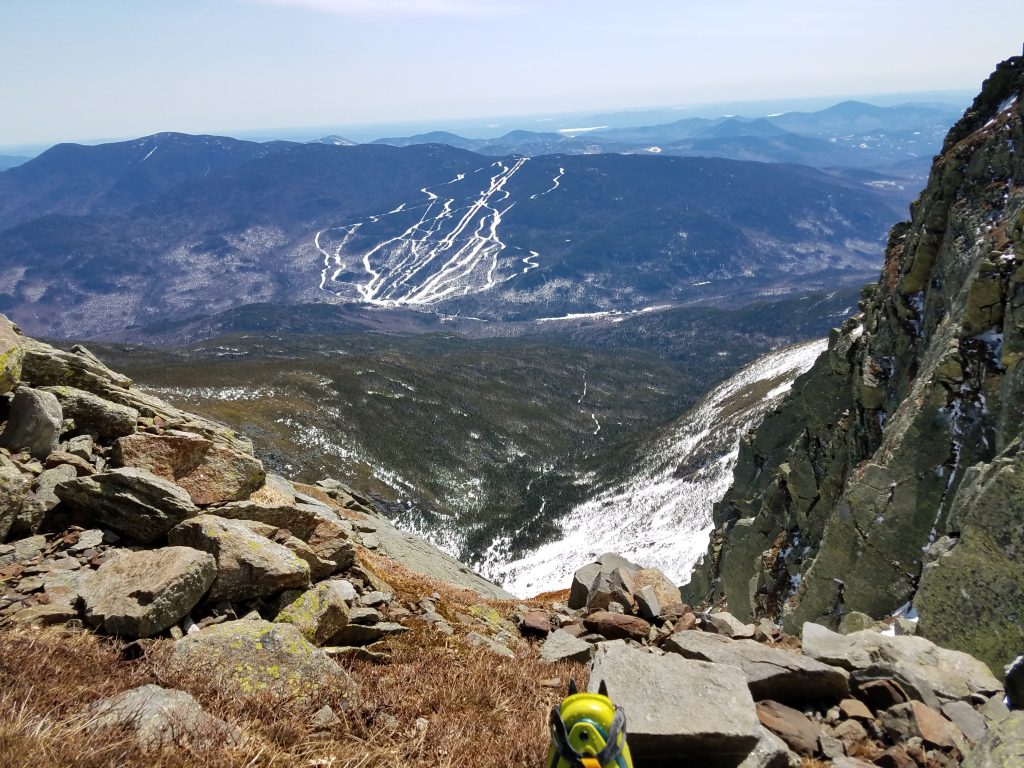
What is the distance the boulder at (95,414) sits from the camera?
44.2ft

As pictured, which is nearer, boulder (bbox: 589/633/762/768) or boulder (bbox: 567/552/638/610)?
boulder (bbox: 589/633/762/768)

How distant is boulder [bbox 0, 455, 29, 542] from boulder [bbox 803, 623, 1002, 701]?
12724 millimetres

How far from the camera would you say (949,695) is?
8250 mm

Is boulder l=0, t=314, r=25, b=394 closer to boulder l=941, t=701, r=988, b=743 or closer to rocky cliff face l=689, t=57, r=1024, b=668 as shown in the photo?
boulder l=941, t=701, r=988, b=743

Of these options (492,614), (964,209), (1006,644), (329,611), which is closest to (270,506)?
(329,611)

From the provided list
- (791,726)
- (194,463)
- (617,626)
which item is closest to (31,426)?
(194,463)

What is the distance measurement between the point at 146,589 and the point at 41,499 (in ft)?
12.7

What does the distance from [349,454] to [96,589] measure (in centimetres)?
15494

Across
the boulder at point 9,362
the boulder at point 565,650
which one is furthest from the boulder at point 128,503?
the boulder at point 565,650

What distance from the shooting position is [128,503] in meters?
10.1

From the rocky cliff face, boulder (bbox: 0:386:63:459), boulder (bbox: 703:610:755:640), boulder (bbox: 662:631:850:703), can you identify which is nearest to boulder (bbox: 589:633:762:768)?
boulder (bbox: 662:631:850:703)

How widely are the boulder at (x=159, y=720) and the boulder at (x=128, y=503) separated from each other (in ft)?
15.1

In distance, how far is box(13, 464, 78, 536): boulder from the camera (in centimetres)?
965

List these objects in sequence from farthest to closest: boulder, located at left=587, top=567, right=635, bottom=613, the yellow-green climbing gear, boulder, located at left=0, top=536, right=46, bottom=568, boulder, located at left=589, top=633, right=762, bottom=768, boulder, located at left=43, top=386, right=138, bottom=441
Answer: boulder, located at left=587, top=567, right=635, bottom=613, boulder, located at left=43, top=386, right=138, bottom=441, boulder, located at left=0, top=536, right=46, bottom=568, boulder, located at left=589, top=633, right=762, bottom=768, the yellow-green climbing gear
